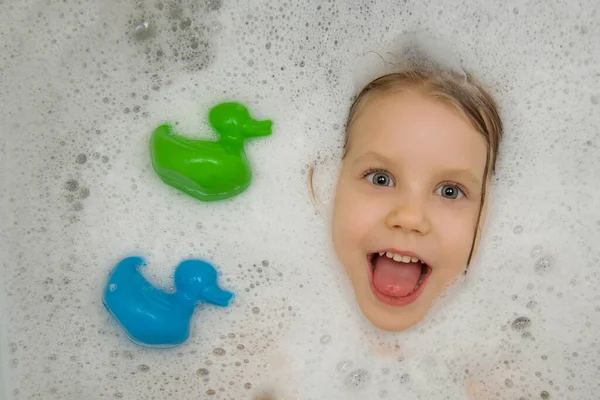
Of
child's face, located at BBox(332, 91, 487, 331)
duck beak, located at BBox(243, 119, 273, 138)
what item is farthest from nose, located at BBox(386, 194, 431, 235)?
duck beak, located at BBox(243, 119, 273, 138)

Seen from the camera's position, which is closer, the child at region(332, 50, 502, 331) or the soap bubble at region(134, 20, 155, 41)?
the child at region(332, 50, 502, 331)

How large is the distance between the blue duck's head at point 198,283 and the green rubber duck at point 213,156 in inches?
4.5

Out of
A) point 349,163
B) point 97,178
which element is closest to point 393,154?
point 349,163

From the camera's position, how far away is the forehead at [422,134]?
3.28ft

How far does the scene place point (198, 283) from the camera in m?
1.07

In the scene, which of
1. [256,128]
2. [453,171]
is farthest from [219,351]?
[453,171]

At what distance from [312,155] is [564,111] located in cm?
45

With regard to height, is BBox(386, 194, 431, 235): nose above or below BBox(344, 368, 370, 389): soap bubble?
above

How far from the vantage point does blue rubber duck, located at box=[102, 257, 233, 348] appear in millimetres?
1036

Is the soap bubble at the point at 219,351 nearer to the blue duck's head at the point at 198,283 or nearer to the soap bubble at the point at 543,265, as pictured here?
the blue duck's head at the point at 198,283

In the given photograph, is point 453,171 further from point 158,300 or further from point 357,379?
point 158,300

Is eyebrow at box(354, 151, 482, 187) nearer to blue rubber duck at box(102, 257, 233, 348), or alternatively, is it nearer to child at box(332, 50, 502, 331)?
child at box(332, 50, 502, 331)

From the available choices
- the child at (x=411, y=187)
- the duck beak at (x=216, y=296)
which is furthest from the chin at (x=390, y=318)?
the duck beak at (x=216, y=296)

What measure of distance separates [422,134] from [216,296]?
0.42m
